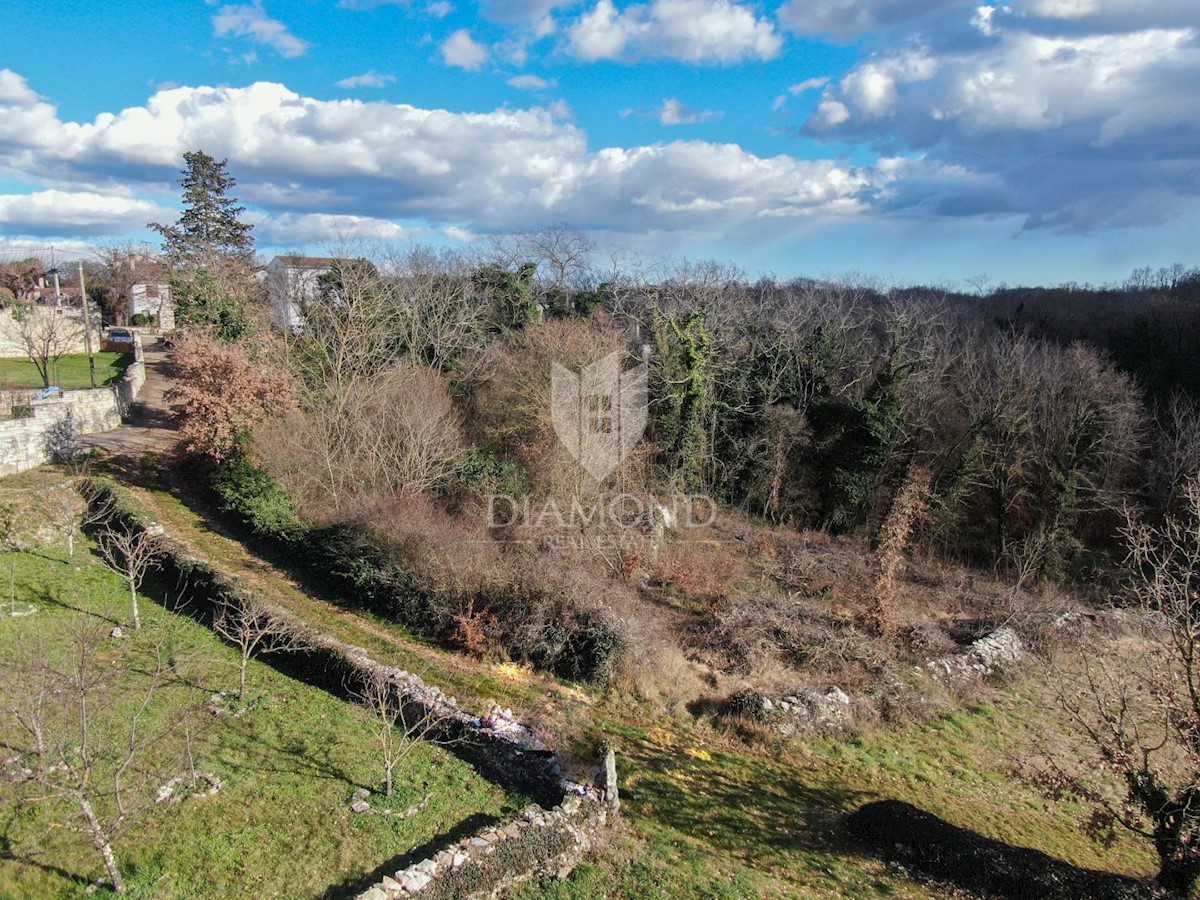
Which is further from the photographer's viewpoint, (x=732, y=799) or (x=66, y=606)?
(x=66, y=606)

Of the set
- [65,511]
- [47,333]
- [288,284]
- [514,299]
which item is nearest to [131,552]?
[65,511]

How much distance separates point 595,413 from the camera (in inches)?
854

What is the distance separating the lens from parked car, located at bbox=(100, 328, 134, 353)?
4284 centimetres

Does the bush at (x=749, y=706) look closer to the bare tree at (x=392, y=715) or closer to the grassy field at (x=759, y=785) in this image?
the grassy field at (x=759, y=785)

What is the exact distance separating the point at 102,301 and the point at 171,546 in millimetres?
41278

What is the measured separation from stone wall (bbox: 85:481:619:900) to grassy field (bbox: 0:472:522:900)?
451 mm

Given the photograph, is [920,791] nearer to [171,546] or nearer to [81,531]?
[171,546]

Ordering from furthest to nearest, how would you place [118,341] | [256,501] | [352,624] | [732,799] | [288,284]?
[118,341], [288,284], [256,501], [352,624], [732,799]

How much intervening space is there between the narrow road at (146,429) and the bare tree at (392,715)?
1447 cm

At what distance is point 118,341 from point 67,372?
9.51 metres

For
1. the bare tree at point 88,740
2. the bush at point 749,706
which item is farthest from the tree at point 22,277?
the bush at point 749,706

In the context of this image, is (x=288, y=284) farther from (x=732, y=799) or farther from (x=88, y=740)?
(x=732, y=799)

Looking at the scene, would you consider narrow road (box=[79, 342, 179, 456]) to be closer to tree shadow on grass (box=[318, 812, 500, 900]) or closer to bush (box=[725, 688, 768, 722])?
tree shadow on grass (box=[318, 812, 500, 900])

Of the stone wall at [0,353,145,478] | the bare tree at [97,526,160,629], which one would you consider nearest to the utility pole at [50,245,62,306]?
the stone wall at [0,353,145,478]
